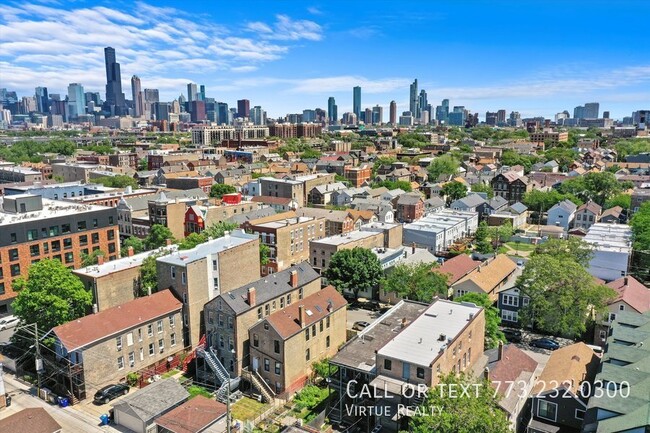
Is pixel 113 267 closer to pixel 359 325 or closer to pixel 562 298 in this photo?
pixel 359 325

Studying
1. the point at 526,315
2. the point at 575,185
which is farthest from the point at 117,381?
the point at 575,185

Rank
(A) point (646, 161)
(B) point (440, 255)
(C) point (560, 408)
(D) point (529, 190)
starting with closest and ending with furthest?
(C) point (560, 408)
(B) point (440, 255)
(D) point (529, 190)
(A) point (646, 161)

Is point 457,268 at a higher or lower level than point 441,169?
lower

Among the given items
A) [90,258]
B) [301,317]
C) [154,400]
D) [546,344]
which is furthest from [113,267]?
[546,344]

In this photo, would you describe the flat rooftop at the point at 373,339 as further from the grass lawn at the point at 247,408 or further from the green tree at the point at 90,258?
the green tree at the point at 90,258

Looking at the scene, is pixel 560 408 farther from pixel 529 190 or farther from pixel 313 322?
pixel 529 190

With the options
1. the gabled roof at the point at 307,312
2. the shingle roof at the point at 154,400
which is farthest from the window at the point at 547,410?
the shingle roof at the point at 154,400

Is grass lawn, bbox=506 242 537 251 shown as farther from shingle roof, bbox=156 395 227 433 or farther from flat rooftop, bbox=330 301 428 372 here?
shingle roof, bbox=156 395 227 433
